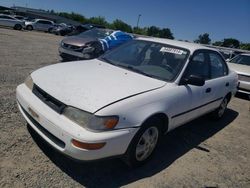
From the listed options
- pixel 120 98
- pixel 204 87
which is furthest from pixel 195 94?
pixel 120 98

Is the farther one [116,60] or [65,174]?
[116,60]

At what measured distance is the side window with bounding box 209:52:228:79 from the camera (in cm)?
498

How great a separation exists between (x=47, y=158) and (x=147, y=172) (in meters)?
1.28

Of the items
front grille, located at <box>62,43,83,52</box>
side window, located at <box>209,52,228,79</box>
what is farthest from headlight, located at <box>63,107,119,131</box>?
front grille, located at <box>62,43,83,52</box>

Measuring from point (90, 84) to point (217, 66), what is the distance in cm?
307

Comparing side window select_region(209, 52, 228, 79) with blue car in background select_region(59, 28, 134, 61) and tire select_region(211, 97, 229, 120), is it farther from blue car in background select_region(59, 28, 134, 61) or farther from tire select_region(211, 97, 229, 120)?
blue car in background select_region(59, 28, 134, 61)

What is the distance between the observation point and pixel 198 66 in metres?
4.44

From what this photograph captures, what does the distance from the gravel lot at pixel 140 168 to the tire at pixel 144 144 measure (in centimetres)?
15

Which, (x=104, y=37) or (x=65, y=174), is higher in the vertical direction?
(x=104, y=37)

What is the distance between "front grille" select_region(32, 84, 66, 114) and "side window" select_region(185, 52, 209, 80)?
199cm

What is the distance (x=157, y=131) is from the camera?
3.51 metres

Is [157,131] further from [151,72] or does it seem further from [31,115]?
[31,115]

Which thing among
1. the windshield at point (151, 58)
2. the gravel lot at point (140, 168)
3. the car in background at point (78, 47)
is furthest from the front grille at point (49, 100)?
the car in background at point (78, 47)

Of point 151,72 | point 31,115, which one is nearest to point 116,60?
point 151,72
